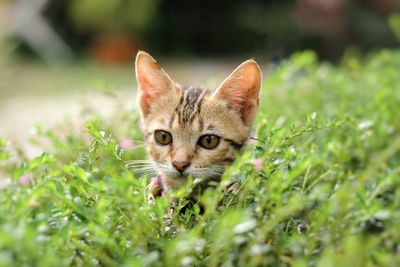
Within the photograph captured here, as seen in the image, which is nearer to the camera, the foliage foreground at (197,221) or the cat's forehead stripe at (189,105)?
the foliage foreground at (197,221)

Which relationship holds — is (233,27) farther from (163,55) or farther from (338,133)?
(338,133)

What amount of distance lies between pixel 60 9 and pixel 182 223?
29.9 feet

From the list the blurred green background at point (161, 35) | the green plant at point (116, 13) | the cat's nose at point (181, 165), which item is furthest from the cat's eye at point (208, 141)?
the green plant at point (116, 13)

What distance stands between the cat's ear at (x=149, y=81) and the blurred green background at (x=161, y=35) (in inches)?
199

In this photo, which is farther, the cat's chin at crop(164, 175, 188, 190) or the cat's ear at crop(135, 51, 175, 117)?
the cat's ear at crop(135, 51, 175, 117)

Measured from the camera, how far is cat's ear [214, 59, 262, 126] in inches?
100

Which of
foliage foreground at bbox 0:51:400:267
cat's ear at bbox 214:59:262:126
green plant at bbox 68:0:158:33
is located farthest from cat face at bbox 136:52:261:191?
green plant at bbox 68:0:158:33

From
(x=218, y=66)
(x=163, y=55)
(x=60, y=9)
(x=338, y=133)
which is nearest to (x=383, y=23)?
(x=218, y=66)

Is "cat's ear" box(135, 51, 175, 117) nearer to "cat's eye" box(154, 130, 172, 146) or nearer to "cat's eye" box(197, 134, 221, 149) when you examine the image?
"cat's eye" box(154, 130, 172, 146)

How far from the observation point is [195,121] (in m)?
2.54

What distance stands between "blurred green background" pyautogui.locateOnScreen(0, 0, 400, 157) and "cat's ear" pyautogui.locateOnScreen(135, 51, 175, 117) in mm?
5046

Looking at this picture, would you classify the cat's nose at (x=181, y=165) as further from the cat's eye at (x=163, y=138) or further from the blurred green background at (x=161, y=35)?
the blurred green background at (x=161, y=35)

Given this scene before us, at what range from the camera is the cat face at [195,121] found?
2.46m

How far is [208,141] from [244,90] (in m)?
0.26
